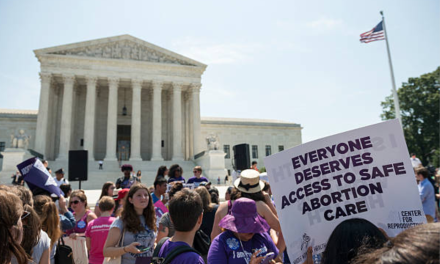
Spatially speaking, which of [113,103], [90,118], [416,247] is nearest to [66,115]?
[90,118]

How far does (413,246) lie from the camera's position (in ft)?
3.93

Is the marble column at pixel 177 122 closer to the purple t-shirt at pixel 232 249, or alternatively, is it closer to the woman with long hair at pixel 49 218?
the woman with long hair at pixel 49 218

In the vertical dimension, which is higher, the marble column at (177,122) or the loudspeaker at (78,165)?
the marble column at (177,122)

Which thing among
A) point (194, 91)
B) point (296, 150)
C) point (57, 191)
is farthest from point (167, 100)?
point (296, 150)

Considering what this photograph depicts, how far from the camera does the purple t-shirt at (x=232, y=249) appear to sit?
2.98 metres

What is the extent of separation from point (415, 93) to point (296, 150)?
5585 cm

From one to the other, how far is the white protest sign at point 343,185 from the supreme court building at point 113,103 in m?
32.2

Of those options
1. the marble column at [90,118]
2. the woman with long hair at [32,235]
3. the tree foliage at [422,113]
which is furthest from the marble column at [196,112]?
the woman with long hair at [32,235]

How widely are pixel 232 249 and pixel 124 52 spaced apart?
132ft

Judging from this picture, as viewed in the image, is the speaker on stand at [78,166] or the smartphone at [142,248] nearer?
the smartphone at [142,248]

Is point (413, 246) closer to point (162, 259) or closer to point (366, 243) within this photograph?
point (366, 243)

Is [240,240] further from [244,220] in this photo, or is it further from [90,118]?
[90,118]

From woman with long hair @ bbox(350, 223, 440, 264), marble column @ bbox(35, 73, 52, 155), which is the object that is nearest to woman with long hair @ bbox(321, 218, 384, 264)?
woman with long hair @ bbox(350, 223, 440, 264)

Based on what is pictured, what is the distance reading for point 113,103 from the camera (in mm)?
37719
